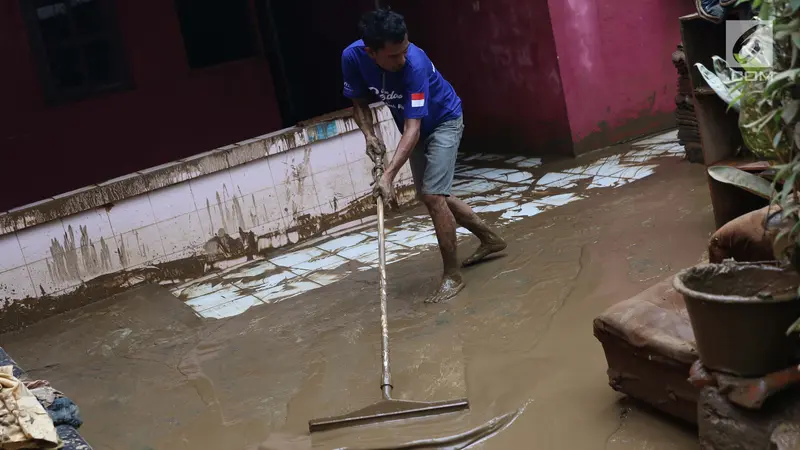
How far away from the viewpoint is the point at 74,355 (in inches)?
192

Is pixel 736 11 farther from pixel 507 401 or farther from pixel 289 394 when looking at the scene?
pixel 289 394

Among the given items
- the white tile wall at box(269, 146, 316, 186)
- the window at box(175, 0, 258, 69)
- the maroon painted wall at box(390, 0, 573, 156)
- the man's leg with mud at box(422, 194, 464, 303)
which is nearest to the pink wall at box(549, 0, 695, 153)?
the maroon painted wall at box(390, 0, 573, 156)

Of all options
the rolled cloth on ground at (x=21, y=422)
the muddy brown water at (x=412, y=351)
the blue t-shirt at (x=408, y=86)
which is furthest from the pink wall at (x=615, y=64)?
the rolled cloth on ground at (x=21, y=422)

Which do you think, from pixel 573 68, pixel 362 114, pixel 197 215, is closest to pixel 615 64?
pixel 573 68

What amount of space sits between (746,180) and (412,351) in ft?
6.47

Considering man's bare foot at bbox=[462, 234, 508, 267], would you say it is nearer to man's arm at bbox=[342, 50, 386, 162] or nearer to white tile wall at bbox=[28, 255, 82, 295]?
man's arm at bbox=[342, 50, 386, 162]

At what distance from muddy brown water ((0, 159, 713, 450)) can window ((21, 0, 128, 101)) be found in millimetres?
3343

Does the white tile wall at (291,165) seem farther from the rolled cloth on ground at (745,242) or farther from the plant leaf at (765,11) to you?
the plant leaf at (765,11)

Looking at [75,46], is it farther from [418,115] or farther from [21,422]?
[21,422]

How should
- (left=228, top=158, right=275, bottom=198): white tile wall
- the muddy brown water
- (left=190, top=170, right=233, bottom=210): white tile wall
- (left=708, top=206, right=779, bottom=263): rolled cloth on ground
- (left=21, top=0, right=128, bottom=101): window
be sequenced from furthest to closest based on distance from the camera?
(left=21, top=0, right=128, bottom=101): window < (left=228, top=158, right=275, bottom=198): white tile wall < (left=190, top=170, right=233, bottom=210): white tile wall < the muddy brown water < (left=708, top=206, right=779, bottom=263): rolled cloth on ground

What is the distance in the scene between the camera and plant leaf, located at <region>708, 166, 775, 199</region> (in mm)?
2429

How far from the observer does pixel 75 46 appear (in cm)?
799

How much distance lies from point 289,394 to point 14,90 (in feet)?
18.8

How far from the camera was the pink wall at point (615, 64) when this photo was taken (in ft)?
24.0
